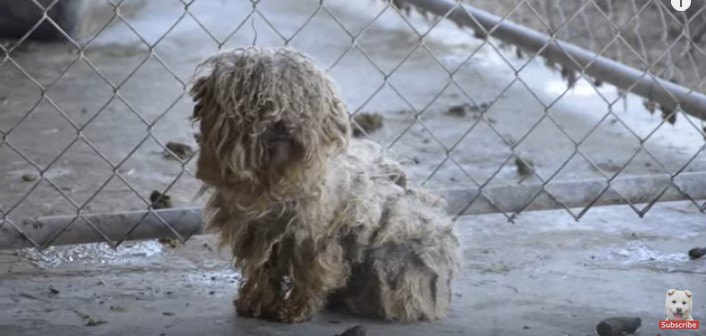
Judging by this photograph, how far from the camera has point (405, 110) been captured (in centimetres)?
668

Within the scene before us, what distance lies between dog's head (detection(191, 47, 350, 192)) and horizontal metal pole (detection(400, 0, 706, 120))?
1.28 metres

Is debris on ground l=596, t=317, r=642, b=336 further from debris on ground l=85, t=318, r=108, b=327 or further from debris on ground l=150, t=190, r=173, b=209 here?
debris on ground l=150, t=190, r=173, b=209

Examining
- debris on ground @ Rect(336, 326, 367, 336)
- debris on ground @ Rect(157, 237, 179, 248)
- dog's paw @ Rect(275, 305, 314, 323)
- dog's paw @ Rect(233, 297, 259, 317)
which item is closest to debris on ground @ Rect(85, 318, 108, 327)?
dog's paw @ Rect(233, 297, 259, 317)

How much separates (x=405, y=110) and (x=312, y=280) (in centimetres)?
331

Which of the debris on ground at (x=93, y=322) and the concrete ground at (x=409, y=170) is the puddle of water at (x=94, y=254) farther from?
the debris on ground at (x=93, y=322)

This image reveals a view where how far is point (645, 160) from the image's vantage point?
5.62 m

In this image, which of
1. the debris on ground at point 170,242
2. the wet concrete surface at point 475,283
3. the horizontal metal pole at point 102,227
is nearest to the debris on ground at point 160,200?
the debris on ground at point 170,242

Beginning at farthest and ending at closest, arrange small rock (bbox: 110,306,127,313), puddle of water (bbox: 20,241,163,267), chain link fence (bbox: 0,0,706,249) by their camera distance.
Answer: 1. chain link fence (bbox: 0,0,706,249)
2. puddle of water (bbox: 20,241,163,267)
3. small rock (bbox: 110,306,127,313)

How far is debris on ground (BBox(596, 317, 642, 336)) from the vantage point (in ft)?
11.1

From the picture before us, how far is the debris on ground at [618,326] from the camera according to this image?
3.37 metres

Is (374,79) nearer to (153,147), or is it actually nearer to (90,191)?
(153,147)

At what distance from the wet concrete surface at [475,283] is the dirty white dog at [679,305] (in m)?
0.05

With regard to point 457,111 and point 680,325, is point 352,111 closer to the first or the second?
point 457,111

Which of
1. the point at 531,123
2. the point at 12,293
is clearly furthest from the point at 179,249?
the point at 531,123
